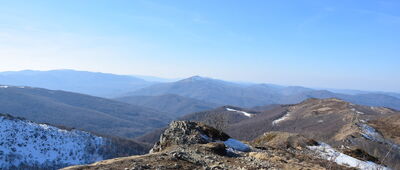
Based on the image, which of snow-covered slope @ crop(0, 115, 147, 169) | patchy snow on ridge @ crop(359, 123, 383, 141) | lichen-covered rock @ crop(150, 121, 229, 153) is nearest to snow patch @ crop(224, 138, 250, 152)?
lichen-covered rock @ crop(150, 121, 229, 153)

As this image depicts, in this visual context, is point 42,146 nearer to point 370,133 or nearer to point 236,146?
point 236,146

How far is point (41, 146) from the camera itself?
146 metres

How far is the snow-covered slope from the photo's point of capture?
135837mm

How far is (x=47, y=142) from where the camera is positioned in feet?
493

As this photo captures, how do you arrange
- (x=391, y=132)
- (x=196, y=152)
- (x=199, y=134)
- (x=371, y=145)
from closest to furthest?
1. (x=196, y=152)
2. (x=199, y=134)
3. (x=371, y=145)
4. (x=391, y=132)

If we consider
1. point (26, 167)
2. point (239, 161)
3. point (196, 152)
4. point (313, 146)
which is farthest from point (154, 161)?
point (26, 167)

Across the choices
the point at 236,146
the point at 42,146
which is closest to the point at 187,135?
the point at 236,146

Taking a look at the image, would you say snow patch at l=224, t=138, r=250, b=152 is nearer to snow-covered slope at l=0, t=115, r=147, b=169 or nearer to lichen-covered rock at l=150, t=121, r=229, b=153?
lichen-covered rock at l=150, t=121, r=229, b=153

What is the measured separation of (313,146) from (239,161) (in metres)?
27.9

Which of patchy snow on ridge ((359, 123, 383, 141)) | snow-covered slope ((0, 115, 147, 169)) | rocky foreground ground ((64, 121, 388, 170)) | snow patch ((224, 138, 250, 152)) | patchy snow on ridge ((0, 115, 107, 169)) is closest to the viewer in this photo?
rocky foreground ground ((64, 121, 388, 170))

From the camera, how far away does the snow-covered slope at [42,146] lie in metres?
136

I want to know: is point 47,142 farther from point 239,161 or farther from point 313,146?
point 239,161

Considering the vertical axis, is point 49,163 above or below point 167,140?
below

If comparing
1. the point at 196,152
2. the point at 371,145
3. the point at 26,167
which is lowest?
the point at 26,167
